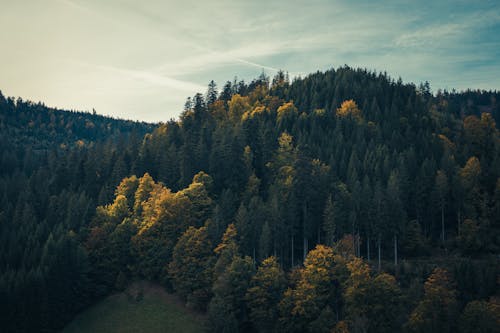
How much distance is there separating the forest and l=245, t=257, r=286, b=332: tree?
27 centimetres

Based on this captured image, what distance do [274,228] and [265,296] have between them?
15808 millimetres

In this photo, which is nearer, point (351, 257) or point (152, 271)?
point (351, 257)

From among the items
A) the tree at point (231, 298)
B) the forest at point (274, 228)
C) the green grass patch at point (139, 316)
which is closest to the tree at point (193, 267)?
the forest at point (274, 228)

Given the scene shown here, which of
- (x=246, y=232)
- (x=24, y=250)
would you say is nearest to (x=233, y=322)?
(x=246, y=232)

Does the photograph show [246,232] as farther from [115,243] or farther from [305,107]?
[305,107]

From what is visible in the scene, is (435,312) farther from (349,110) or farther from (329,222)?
(349,110)

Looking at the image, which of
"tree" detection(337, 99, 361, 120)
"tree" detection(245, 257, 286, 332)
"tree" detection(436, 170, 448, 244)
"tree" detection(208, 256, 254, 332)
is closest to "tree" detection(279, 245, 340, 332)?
"tree" detection(245, 257, 286, 332)

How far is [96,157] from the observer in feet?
399

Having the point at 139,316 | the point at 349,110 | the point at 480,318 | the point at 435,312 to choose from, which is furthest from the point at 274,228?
the point at 349,110

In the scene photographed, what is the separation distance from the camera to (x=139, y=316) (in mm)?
72625

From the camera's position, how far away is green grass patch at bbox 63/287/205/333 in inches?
2723

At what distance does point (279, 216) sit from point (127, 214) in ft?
119

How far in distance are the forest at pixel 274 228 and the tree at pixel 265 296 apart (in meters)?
0.27

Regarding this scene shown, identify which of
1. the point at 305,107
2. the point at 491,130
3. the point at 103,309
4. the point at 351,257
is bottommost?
the point at 103,309
